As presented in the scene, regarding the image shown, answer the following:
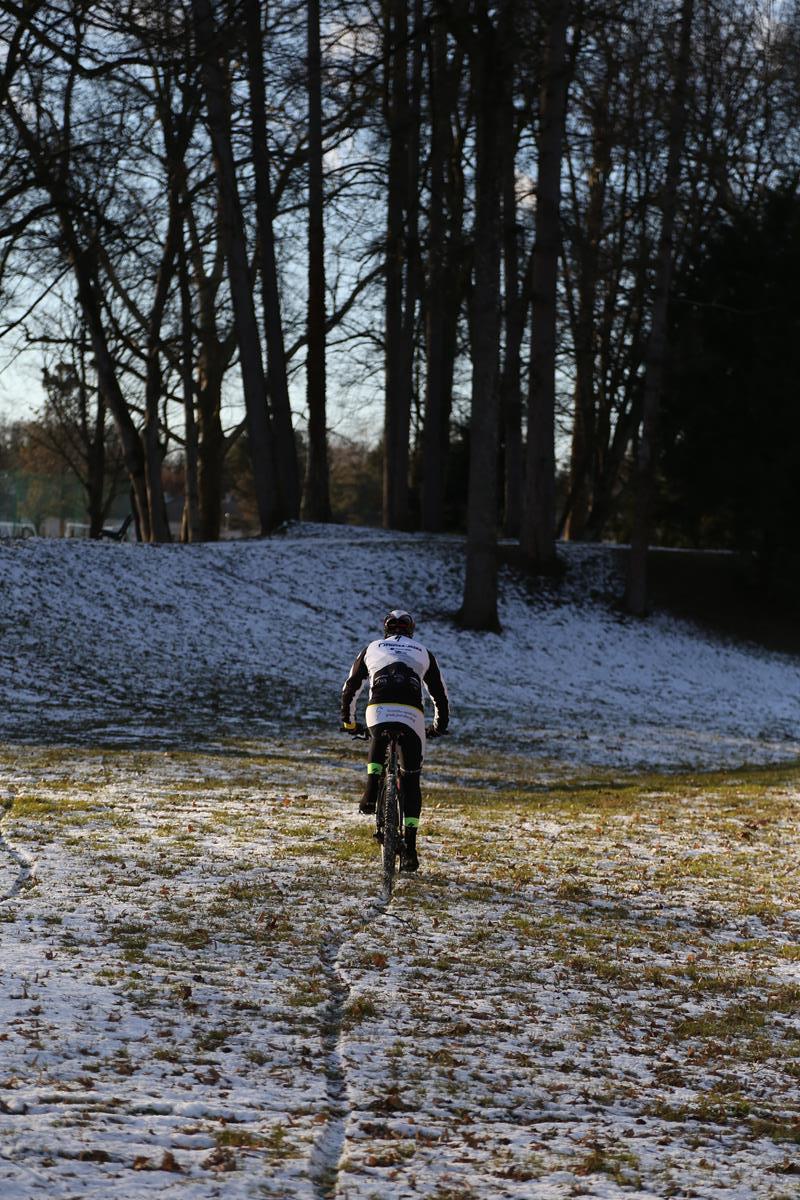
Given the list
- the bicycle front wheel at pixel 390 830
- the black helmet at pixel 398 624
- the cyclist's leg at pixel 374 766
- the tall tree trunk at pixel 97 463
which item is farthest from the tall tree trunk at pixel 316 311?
the bicycle front wheel at pixel 390 830

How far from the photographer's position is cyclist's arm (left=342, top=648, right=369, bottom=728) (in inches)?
383

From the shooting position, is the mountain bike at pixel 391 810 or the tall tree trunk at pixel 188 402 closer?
the mountain bike at pixel 391 810

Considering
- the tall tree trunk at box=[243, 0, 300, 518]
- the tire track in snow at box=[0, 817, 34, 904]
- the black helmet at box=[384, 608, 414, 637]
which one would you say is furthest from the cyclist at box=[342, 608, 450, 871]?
the tall tree trunk at box=[243, 0, 300, 518]

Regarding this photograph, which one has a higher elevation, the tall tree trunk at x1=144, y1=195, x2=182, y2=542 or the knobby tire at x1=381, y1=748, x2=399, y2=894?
the tall tree trunk at x1=144, y1=195, x2=182, y2=542

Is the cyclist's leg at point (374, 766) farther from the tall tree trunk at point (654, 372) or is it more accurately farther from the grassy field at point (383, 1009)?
the tall tree trunk at point (654, 372)

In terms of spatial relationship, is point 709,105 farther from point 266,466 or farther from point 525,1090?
point 525,1090

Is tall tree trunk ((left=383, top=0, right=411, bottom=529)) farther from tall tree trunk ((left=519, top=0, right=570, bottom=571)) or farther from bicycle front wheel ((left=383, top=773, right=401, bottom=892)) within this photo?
bicycle front wheel ((left=383, top=773, right=401, bottom=892))

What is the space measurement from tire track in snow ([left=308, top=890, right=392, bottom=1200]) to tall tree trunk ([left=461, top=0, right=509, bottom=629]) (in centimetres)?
1793

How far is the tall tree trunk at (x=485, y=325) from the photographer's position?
24.3 metres

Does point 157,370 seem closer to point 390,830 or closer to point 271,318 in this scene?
point 271,318

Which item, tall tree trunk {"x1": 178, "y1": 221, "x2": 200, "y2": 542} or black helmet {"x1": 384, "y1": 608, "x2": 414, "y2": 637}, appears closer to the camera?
black helmet {"x1": 384, "y1": 608, "x2": 414, "y2": 637}

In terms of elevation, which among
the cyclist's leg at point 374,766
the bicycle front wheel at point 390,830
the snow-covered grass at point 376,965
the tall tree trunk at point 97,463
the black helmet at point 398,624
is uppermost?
the tall tree trunk at point 97,463

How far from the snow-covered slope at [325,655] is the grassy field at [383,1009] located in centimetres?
697

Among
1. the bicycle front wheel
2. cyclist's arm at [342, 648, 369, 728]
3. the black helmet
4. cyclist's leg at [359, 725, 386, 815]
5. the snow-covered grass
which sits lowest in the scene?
the snow-covered grass
